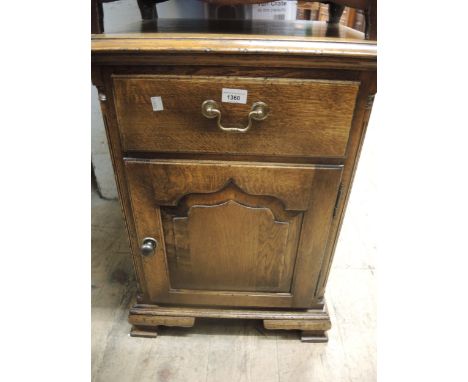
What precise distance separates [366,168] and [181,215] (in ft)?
4.13

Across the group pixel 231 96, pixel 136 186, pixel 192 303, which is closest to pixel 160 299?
pixel 192 303

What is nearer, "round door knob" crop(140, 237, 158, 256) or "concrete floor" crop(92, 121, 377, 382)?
"round door knob" crop(140, 237, 158, 256)

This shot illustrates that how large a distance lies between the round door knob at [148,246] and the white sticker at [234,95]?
1.20 ft

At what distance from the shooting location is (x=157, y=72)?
55 centimetres

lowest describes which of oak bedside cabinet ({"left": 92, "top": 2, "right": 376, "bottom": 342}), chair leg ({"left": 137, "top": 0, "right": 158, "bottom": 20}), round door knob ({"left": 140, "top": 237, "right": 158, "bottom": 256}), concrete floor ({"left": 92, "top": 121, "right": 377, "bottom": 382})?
concrete floor ({"left": 92, "top": 121, "right": 377, "bottom": 382})

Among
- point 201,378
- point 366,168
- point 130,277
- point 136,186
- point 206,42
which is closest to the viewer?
point 206,42

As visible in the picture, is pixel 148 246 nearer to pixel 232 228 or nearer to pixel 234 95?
pixel 232 228

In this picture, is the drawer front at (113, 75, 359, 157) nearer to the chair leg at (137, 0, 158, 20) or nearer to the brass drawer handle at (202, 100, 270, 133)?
the brass drawer handle at (202, 100, 270, 133)

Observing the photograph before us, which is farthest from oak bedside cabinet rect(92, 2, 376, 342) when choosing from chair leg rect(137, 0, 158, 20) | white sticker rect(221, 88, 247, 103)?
chair leg rect(137, 0, 158, 20)

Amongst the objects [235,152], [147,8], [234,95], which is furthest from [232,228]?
[147,8]

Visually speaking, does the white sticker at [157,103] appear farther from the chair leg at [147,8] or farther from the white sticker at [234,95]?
the chair leg at [147,8]

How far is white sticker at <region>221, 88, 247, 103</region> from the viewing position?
55 centimetres

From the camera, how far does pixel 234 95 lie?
21.9 inches

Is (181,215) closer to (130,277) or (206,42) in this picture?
(206,42)
